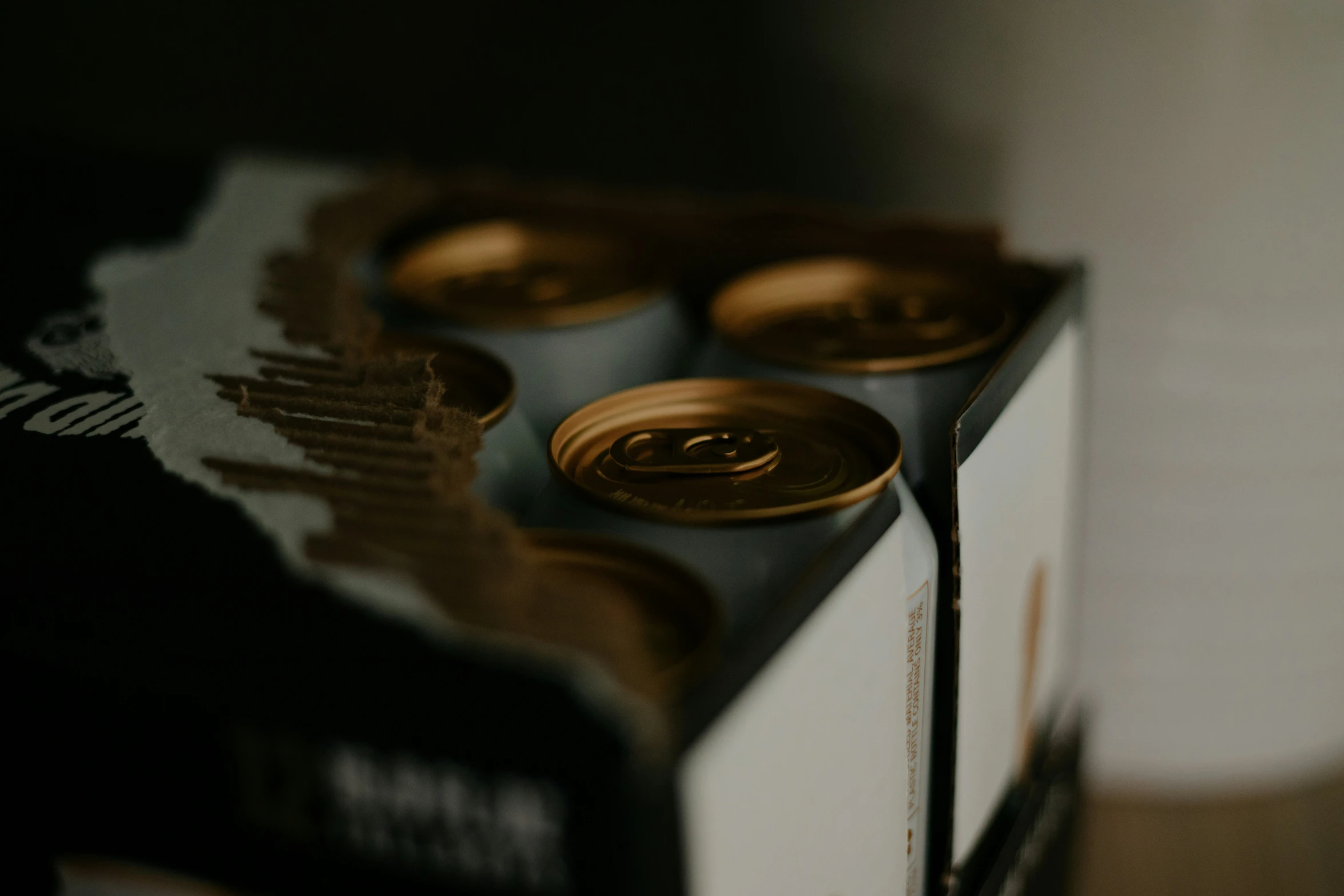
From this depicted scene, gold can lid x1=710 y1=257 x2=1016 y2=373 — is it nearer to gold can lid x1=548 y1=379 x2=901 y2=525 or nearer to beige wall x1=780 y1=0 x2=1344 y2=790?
gold can lid x1=548 y1=379 x2=901 y2=525

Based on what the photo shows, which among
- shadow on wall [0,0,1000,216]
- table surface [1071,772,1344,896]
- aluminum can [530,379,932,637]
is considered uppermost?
shadow on wall [0,0,1000,216]

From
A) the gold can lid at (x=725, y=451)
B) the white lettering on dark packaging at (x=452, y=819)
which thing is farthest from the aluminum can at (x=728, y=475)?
the white lettering on dark packaging at (x=452, y=819)

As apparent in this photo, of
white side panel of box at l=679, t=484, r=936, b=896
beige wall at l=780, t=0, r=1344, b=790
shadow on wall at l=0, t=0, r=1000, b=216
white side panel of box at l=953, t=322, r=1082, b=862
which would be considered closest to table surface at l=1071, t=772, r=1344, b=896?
beige wall at l=780, t=0, r=1344, b=790

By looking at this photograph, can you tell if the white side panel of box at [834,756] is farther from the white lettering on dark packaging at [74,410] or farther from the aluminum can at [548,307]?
the white lettering on dark packaging at [74,410]

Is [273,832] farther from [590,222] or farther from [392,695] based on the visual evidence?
[590,222]

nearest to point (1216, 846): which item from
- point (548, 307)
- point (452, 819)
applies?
point (548, 307)

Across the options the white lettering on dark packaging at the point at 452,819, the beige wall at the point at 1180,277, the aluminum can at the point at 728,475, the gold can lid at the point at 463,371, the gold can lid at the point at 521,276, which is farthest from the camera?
the beige wall at the point at 1180,277

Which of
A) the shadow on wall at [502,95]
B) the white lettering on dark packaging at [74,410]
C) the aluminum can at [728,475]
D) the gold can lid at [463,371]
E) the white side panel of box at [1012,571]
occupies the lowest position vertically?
the white side panel of box at [1012,571]
